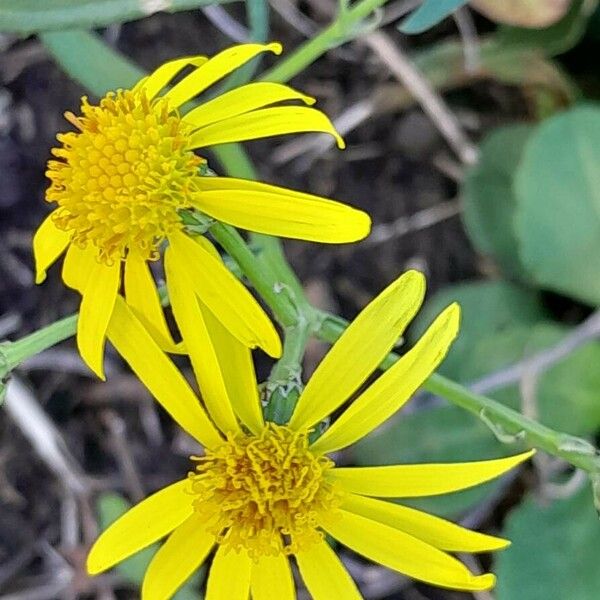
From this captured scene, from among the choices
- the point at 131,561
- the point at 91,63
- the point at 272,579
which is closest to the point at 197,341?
the point at 272,579

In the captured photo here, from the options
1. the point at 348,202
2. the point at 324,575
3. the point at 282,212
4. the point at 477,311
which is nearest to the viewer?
→ the point at 282,212

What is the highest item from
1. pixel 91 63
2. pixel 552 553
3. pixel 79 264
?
pixel 91 63

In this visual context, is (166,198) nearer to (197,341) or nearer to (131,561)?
(197,341)

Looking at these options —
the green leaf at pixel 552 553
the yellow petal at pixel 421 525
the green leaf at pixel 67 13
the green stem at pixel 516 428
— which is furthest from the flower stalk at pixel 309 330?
the green leaf at pixel 552 553

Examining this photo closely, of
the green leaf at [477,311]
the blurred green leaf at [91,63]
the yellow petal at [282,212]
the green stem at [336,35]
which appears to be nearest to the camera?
the yellow petal at [282,212]

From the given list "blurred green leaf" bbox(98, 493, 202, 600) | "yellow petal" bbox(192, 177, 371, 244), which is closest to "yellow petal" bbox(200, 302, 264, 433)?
"yellow petal" bbox(192, 177, 371, 244)

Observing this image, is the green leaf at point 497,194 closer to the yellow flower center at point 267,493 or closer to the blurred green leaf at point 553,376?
the blurred green leaf at point 553,376

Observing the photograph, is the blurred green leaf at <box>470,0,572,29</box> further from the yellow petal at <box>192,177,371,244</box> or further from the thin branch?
the yellow petal at <box>192,177,371,244</box>
